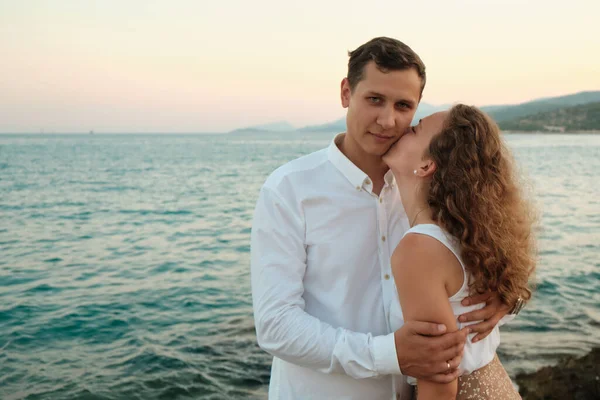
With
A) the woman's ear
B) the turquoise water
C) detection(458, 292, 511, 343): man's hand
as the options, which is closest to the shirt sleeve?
detection(458, 292, 511, 343): man's hand

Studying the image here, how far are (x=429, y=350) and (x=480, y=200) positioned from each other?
2.09 feet

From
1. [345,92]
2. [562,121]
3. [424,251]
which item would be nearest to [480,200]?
[424,251]

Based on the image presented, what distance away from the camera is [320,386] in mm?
2625

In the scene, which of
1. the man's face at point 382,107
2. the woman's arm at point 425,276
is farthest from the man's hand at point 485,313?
the man's face at point 382,107

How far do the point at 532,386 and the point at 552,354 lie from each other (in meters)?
1.10

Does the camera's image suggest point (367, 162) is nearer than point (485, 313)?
No

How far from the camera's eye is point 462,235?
226cm

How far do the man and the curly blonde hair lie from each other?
0.16 meters

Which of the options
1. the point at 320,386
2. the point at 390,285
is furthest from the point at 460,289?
the point at 320,386

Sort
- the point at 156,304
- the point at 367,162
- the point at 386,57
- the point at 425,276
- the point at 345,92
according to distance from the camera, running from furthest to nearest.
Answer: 1. the point at 156,304
2. the point at 345,92
3. the point at 367,162
4. the point at 386,57
5. the point at 425,276

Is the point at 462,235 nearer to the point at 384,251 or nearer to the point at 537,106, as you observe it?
the point at 384,251

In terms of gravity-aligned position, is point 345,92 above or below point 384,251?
above

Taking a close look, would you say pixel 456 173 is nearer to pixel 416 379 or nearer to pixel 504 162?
pixel 504 162

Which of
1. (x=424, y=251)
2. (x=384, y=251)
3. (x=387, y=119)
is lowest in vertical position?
(x=384, y=251)
